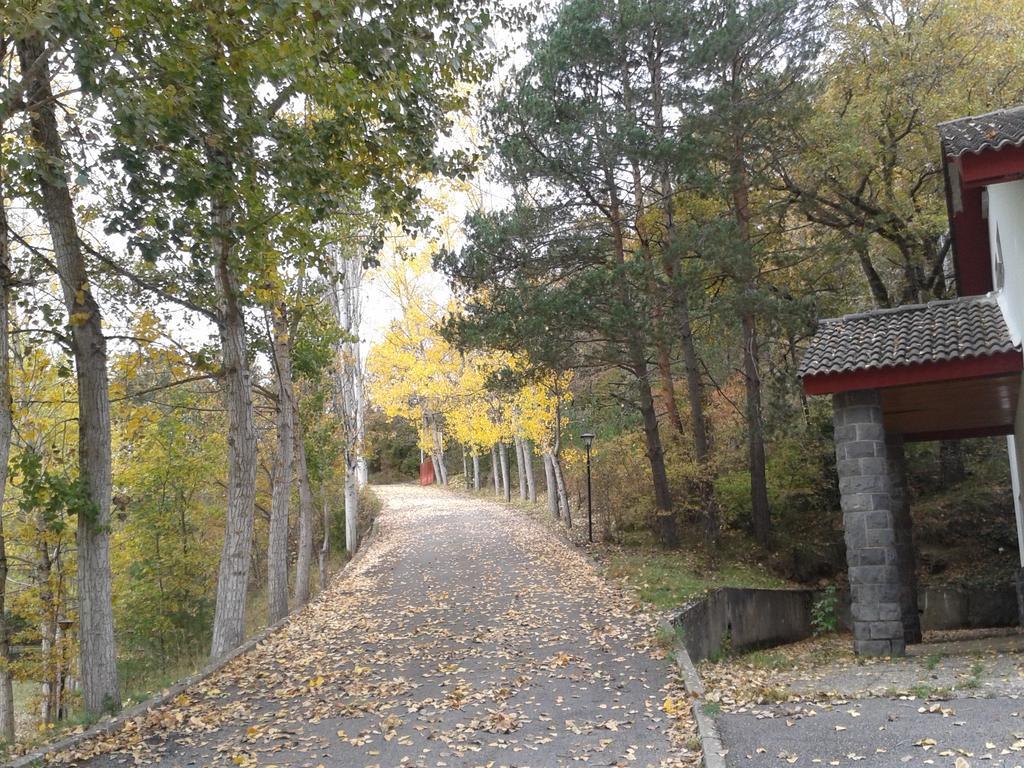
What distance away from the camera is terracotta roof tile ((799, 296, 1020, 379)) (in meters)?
8.77

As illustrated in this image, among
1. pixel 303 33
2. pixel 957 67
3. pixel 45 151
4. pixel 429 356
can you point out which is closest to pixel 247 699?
pixel 45 151

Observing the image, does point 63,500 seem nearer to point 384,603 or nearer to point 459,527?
point 384,603

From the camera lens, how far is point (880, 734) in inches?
222

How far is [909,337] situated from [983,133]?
248 cm

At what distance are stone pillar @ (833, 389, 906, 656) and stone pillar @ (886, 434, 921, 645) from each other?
8.40ft

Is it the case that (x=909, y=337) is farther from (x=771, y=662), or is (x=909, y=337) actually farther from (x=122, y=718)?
(x=122, y=718)

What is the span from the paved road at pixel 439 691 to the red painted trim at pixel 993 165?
5388 mm

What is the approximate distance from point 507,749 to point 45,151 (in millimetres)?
6082

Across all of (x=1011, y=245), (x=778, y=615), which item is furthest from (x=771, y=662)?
(x=1011, y=245)

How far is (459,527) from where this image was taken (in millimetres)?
24438

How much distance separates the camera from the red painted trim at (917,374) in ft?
28.0

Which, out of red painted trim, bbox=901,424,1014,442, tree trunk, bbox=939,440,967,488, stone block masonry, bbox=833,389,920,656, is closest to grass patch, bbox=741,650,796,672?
stone block masonry, bbox=833,389,920,656

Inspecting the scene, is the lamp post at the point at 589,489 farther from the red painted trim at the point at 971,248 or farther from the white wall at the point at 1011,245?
the white wall at the point at 1011,245

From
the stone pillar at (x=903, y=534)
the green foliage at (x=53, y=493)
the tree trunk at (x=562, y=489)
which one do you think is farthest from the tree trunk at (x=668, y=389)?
the green foliage at (x=53, y=493)
